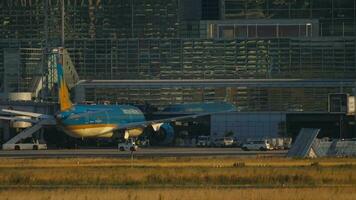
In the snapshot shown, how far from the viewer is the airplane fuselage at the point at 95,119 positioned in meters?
118

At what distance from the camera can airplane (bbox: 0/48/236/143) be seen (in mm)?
118050

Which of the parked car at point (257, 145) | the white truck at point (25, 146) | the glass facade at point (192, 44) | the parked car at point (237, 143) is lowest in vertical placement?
the parked car at point (237, 143)

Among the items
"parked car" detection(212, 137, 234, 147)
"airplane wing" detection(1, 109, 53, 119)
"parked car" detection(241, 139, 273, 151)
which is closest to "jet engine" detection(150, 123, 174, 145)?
"parked car" detection(212, 137, 234, 147)

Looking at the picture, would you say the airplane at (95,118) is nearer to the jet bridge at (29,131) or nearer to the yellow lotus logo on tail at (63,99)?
the yellow lotus logo on tail at (63,99)

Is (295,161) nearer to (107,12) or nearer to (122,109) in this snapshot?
(122,109)

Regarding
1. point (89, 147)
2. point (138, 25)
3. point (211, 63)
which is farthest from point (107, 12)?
point (89, 147)

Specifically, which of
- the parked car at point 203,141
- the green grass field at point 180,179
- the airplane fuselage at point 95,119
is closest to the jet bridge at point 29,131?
the airplane fuselage at point 95,119

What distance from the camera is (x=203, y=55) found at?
154875 mm

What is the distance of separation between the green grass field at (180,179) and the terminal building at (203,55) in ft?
188

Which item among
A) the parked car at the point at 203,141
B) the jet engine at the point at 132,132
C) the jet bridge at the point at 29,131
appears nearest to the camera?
the jet bridge at the point at 29,131

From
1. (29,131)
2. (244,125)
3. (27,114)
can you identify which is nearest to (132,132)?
(29,131)

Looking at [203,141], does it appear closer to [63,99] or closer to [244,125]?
[244,125]

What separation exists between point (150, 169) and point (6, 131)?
6585 cm

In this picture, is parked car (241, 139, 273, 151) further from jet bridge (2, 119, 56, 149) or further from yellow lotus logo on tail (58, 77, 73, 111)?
jet bridge (2, 119, 56, 149)
